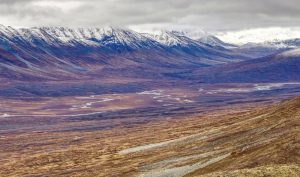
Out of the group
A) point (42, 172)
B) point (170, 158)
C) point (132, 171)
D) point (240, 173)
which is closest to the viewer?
point (240, 173)

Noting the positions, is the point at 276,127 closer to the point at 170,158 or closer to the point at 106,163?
the point at 170,158

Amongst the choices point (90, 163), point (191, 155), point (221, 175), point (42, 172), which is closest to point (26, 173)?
point (42, 172)

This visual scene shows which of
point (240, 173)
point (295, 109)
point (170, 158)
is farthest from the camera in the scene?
point (295, 109)

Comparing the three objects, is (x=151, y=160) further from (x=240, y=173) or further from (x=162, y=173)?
(x=240, y=173)

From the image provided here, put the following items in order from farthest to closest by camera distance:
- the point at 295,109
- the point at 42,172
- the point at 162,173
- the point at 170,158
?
1. the point at 42,172
2. the point at 295,109
3. the point at 170,158
4. the point at 162,173

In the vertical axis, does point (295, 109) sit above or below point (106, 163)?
above

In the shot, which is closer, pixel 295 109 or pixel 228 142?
pixel 228 142

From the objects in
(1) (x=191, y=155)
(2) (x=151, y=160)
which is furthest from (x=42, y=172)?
(1) (x=191, y=155)

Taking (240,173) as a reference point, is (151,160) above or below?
below

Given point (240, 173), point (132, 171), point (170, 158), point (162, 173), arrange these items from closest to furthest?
A: point (240, 173) < point (162, 173) < point (132, 171) < point (170, 158)
